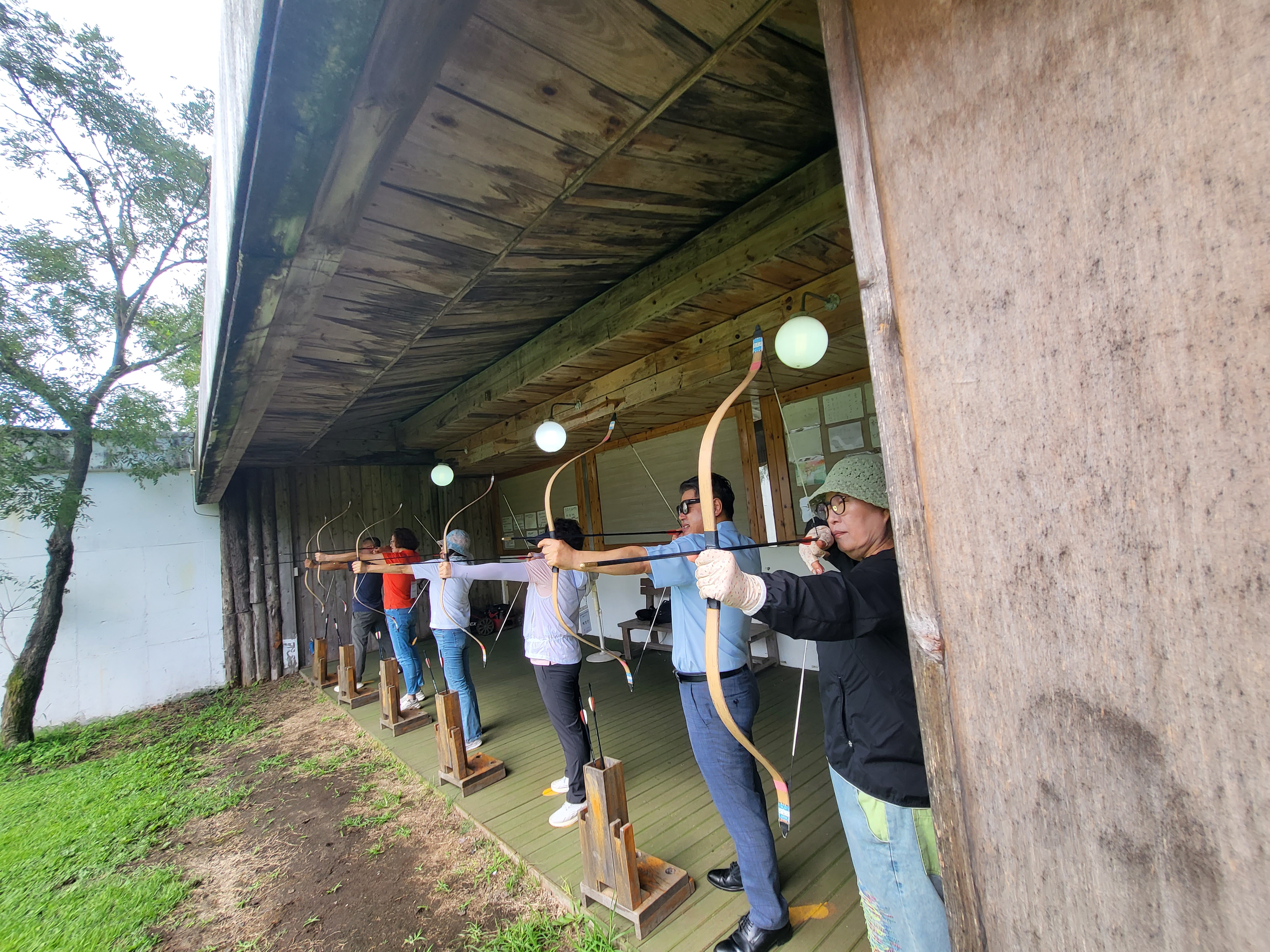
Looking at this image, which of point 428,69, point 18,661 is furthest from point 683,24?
point 18,661

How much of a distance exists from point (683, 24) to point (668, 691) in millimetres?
4549

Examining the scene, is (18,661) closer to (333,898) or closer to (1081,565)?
(333,898)

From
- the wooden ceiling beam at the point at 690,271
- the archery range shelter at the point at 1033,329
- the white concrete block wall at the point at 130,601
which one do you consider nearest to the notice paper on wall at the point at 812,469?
the wooden ceiling beam at the point at 690,271

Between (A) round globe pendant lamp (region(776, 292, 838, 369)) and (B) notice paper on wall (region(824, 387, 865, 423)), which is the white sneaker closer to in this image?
(A) round globe pendant lamp (region(776, 292, 838, 369))

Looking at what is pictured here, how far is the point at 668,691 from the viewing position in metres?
4.65

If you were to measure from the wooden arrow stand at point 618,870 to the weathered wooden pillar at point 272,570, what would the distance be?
6.29 meters

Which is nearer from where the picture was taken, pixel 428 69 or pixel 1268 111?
pixel 1268 111

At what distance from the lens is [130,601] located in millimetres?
5949

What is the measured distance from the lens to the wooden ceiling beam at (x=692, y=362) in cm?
251

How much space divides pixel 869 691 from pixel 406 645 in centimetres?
440

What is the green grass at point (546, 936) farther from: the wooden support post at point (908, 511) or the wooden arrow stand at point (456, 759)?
→ the wooden support post at point (908, 511)

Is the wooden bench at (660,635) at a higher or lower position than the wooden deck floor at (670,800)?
higher

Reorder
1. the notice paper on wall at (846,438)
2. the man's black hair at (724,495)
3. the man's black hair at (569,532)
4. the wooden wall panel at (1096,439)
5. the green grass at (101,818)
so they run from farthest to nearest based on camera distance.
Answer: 1. the notice paper on wall at (846,438)
2. the man's black hair at (569,532)
3. the green grass at (101,818)
4. the man's black hair at (724,495)
5. the wooden wall panel at (1096,439)

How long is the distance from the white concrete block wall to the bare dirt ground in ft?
10.0
